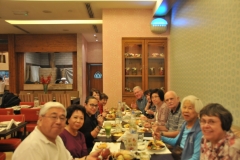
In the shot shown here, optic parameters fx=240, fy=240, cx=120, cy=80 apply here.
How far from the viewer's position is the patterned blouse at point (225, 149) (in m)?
1.38

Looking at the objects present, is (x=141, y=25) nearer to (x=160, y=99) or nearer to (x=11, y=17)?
(x=160, y=99)

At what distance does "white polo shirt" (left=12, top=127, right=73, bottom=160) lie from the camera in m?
1.41

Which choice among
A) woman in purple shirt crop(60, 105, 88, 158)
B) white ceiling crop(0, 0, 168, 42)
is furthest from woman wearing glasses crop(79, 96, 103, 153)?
white ceiling crop(0, 0, 168, 42)

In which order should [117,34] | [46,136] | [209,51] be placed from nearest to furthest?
[46,136] → [209,51] → [117,34]

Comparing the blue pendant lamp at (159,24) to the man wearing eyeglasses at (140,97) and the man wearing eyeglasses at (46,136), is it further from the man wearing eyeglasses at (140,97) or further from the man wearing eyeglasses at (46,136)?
the man wearing eyeglasses at (46,136)

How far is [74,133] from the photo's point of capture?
2369 millimetres

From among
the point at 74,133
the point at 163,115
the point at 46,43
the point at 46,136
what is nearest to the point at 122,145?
the point at 74,133

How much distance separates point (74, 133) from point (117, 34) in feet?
13.6

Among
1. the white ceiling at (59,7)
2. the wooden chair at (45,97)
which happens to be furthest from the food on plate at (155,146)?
the wooden chair at (45,97)

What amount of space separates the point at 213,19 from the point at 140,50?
288 centimetres

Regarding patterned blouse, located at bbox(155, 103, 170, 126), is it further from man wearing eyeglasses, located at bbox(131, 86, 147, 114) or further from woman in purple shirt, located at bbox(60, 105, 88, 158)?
woman in purple shirt, located at bbox(60, 105, 88, 158)

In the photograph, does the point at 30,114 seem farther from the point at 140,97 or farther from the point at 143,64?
the point at 143,64

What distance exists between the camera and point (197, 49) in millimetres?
4160

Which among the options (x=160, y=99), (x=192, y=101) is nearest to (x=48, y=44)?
(x=160, y=99)
